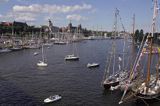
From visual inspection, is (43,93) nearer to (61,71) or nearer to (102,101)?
(102,101)

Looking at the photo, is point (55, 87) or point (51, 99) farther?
point (55, 87)

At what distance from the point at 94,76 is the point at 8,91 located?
35916mm

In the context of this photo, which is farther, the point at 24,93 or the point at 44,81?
the point at 44,81

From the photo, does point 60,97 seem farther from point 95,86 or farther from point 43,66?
point 43,66

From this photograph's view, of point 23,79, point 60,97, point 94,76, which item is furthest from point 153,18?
point 23,79

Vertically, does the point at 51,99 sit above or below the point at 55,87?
above

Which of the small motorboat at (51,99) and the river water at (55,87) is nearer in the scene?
the small motorboat at (51,99)

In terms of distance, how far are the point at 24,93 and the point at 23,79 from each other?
20.8 metres

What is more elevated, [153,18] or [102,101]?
[153,18]

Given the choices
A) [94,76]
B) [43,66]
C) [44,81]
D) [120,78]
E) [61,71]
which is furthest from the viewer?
[43,66]

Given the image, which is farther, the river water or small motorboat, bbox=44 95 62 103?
the river water

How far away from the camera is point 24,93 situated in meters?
79.6

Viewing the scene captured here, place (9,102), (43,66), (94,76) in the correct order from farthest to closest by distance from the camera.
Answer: (43,66) < (94,76) < (9,102)

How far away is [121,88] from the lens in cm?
7719
